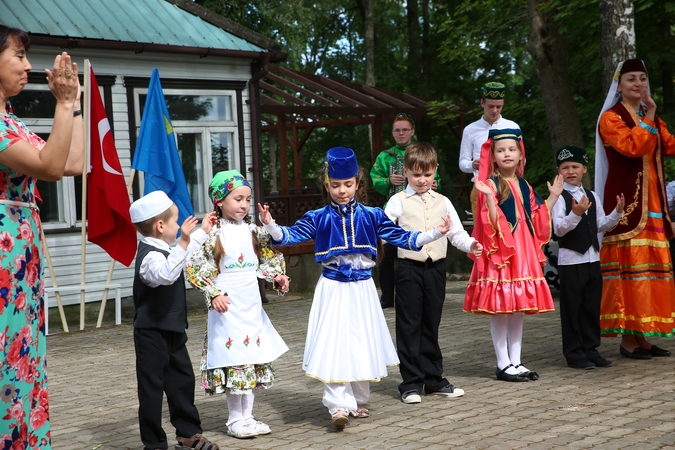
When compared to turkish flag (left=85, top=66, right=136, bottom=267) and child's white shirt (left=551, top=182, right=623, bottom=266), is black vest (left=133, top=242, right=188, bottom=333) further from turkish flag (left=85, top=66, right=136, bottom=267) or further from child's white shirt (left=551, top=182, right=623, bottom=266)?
turkish flag (left=85, top=66, right=136, bottom=267)

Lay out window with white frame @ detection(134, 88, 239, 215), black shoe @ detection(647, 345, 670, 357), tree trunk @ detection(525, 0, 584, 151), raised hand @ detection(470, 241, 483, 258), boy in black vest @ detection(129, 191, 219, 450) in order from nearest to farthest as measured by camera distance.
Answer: boy in black vest @ detection(129, 191, 219, 450) → raised hand @ detection(470, 241, 483, 258) → black shoe @ detection(647, 345, 670, 357) → window with white frame @ detection(134, 88, 239, 215) → tree trunk @ detection(525, 0, 584, 151)

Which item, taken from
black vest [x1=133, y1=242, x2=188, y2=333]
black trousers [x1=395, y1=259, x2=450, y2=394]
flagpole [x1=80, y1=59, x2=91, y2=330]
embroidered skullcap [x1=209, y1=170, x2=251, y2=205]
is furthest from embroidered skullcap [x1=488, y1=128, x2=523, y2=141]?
flagpole [x1=80, y1=59, x2=91, y2=330]

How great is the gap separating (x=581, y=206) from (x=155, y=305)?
3394 mm

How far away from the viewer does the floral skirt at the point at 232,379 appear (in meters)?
5.26

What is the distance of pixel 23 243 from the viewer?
143 inches

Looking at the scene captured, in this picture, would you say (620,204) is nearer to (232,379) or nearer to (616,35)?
(616,35)

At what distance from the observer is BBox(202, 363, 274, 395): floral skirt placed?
5.26 m

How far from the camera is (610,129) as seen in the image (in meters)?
7.12

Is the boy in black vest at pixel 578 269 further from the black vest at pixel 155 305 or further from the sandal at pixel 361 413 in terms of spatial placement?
the black vest at pixel 155 305

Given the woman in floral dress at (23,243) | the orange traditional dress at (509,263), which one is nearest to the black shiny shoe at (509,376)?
the orange traditional dress at (509,263)

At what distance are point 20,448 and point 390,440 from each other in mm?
2171

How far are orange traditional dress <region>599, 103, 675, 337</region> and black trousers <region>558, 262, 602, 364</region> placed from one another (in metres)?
0.31

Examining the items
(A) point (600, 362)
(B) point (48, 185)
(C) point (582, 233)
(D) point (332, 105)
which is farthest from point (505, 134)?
(D) point (332, 105)

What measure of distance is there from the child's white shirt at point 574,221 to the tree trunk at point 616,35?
2.75m
